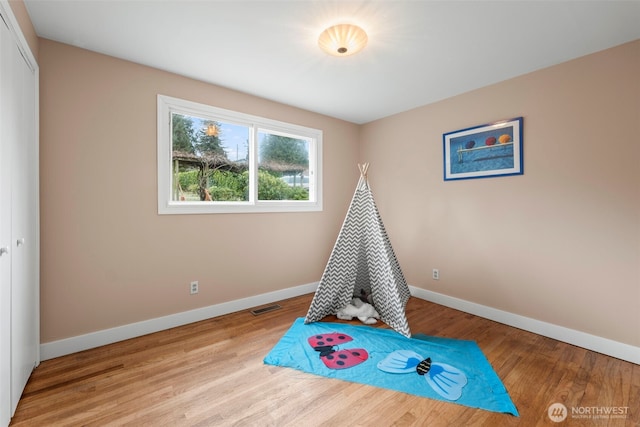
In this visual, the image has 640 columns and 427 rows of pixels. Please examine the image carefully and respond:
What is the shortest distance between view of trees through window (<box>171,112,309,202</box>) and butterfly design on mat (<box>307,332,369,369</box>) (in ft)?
5.75

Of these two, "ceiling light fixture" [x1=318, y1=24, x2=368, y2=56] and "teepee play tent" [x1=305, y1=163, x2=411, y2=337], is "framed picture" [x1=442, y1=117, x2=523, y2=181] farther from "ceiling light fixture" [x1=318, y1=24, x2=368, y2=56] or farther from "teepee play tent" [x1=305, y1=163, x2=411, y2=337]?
"ceiling light fixture" [x1=318, y1=24, x2=368, y2=56]

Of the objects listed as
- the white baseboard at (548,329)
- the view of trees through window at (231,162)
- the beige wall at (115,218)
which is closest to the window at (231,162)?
the view of trees through window at (231,162)

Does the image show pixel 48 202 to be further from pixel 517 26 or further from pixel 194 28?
pixel 517 26

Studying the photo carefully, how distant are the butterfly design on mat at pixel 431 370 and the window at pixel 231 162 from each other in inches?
81.7

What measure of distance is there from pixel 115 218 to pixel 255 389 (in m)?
1.83

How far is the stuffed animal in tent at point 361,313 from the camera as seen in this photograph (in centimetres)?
285

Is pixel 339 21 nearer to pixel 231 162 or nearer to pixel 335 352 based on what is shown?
pixel 231 162

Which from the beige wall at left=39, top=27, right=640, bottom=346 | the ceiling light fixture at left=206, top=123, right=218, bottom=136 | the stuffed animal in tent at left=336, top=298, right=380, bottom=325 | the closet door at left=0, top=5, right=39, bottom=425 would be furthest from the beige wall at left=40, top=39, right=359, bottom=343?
the stuffed animal in tent at left=336, top=298, right=380, bottom=325

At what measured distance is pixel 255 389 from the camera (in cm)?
185

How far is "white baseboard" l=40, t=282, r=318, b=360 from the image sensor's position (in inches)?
87.0

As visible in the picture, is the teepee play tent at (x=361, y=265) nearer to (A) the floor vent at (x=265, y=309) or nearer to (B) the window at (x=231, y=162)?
(A) the floor vent at (x=265, y=309)

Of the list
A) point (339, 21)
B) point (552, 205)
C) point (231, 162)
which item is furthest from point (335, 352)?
point (339, 21)

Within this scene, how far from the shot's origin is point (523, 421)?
157cm

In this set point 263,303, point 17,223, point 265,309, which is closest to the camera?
point 17,223
